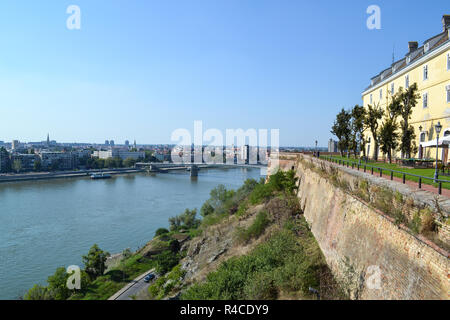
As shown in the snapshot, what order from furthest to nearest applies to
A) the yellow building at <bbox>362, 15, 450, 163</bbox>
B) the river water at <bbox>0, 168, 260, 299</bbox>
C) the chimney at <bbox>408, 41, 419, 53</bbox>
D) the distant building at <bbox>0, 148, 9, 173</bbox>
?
the distant building at <bbox>0, 148, 9, 173</bbox>
the river water at <bbox>0, 168, 260, 299</bbox>
the chimney at <bbox>408, 41, 419, 53</bbox>
the yellow building at <bbox>362, 15, 450, 163</bbox>

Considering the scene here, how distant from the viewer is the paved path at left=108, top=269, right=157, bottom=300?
16.0m

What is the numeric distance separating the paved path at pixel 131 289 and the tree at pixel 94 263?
2348mm

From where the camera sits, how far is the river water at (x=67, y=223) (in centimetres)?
1903

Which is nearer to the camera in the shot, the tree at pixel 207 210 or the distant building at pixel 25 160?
the tree at pixel 207 210

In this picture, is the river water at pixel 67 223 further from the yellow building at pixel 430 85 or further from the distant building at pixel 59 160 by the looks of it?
the distant building at pixel 59 160

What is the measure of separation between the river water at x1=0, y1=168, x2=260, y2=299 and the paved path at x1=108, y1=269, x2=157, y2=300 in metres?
4.72

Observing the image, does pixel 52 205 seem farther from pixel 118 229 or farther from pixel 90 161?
pixel 90 161

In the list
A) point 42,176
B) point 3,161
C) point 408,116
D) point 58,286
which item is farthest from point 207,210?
point 3,161

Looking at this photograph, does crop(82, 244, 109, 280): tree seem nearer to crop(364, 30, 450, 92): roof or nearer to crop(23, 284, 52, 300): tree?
crop(23, 284, 52, 300): tree

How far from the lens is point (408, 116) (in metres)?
15.5

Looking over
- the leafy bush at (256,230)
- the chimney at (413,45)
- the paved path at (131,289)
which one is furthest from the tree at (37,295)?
the chimney at (413,45)

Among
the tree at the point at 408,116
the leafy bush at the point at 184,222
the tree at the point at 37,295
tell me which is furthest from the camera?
the leafy bush at the point at 184,222

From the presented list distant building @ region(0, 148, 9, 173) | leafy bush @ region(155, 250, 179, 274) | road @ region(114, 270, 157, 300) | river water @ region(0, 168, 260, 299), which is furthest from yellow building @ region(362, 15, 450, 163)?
distant building @ region(0, 148, 9, 173)

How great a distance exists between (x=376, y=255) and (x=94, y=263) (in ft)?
57.5
